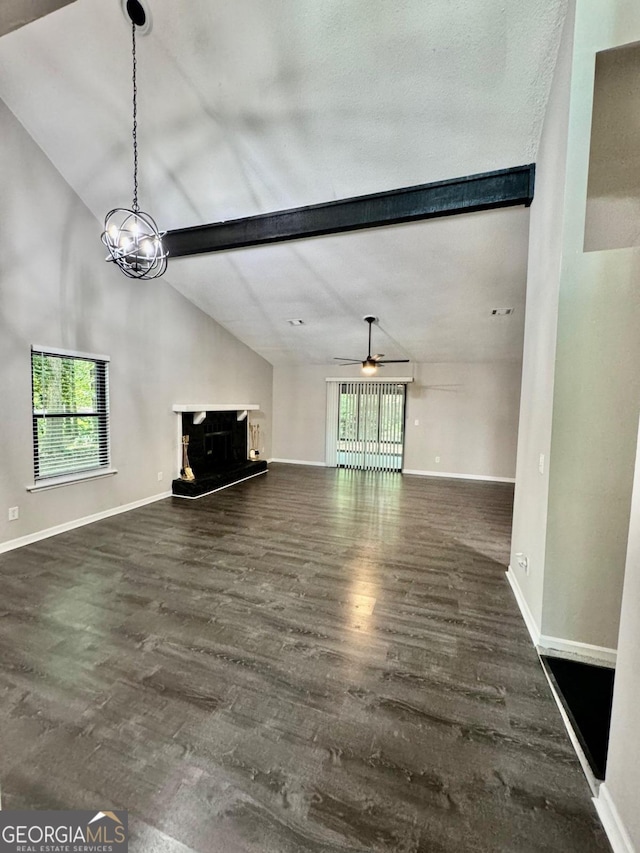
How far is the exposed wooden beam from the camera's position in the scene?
3213mm

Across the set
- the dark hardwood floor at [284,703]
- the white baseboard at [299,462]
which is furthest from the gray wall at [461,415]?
the dark hardwood floor at [284,703]

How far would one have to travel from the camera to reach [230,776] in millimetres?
1479

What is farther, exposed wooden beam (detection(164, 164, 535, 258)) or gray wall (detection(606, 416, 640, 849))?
exposed wooden beam (detection(164, 164, 535, 258))

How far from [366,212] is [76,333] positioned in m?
3.51

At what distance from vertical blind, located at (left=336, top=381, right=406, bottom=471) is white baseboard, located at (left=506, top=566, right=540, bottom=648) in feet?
16.1

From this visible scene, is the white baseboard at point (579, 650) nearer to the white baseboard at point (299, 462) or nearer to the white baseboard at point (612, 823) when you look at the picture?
the white baseboard at point (612, 823)

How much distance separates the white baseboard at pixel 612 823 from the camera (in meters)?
1.20

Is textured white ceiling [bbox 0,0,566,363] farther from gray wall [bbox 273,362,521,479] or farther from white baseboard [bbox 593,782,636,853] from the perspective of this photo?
white baseboard [bbox 593,782,636,853]

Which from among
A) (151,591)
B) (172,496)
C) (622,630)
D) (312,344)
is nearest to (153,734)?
(151,591)

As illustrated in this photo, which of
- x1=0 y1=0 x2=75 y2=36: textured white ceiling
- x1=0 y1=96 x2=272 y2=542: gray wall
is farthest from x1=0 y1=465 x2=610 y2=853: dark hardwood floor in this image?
x1=0 y1=0 x2=75 y2=36: textured white ceiling

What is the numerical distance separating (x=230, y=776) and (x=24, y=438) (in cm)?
367

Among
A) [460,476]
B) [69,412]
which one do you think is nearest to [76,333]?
[69,412]

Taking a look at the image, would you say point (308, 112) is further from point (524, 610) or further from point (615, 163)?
point (524, 610)

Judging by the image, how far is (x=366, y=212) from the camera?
3.70 m
